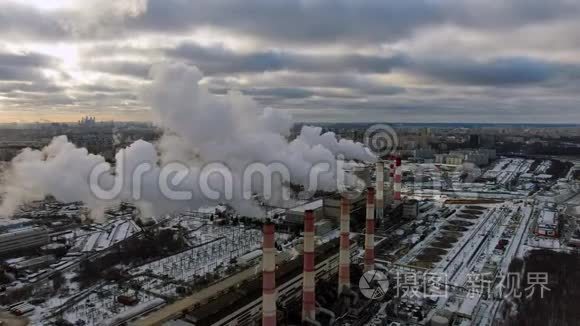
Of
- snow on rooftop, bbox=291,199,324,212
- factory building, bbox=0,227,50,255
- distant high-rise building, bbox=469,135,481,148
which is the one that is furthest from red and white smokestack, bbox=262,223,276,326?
distant high-rise building, bbox=469,135,481,148

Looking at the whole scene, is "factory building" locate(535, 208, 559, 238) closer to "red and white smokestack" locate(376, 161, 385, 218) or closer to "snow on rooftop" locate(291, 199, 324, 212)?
"red and white smokestack" locate(376, 161, 385, 218)

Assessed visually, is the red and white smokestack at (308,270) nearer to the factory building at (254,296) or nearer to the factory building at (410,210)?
the factory building at (254,296)

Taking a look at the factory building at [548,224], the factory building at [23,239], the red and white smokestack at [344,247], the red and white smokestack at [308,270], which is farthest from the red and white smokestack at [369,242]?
the factory building at [23,239]

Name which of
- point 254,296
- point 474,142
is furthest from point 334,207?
point 474,142

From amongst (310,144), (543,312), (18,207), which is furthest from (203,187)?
(18,207)

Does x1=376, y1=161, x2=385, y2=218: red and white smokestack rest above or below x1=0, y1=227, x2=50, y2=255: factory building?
above

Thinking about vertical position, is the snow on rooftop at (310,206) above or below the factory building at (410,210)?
above

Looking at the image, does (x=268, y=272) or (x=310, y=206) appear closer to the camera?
(x=268, y=272)

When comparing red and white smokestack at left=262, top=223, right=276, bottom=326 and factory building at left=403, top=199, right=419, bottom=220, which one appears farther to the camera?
factory building at left=403, top=199, right=419, bottom=220

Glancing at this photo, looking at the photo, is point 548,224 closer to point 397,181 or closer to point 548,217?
point 548,217
